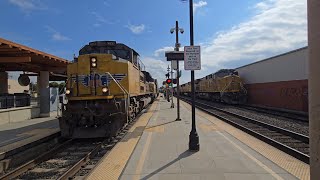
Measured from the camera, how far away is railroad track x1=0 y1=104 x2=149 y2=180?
7.90 metres

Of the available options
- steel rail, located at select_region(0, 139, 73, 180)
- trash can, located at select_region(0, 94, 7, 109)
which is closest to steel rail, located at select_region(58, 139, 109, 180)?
steel rail, located at select_region(0, 139, 73, 180)

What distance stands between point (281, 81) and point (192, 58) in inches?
718

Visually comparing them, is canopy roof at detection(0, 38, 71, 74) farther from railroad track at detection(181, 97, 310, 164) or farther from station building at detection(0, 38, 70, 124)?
railroad track at detection(181, 97, 310, 164)

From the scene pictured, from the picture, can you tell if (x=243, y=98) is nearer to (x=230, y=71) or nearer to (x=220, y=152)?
(x=230, y=71)

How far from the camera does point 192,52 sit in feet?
32.9

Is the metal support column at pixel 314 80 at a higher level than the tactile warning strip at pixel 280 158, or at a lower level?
Answer: higher

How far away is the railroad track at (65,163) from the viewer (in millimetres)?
7898

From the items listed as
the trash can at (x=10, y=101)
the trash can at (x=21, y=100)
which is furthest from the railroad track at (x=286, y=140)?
the trash can at (x=21, y=100)

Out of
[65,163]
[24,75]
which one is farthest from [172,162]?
[24,75]

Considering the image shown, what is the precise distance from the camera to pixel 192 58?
9961 millimetres

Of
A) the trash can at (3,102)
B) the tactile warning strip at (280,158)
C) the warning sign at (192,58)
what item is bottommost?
the tactile warning strip at (280,158)

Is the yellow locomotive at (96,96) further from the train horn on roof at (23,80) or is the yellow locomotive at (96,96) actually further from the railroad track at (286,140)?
the train horn on roof at (23,80)

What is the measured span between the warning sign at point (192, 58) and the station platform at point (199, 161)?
2.35 m

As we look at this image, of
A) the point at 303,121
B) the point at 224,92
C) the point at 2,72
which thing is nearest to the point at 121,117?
the point at 303,121
